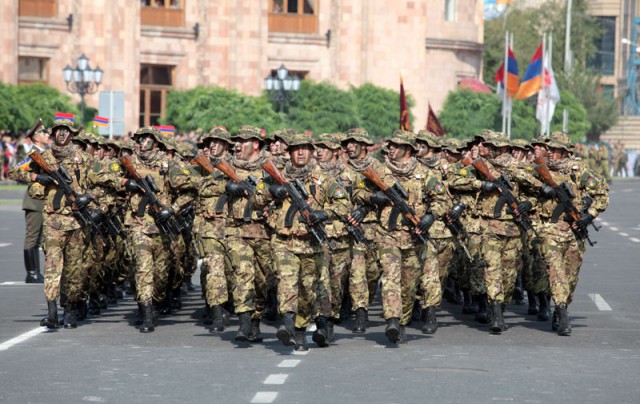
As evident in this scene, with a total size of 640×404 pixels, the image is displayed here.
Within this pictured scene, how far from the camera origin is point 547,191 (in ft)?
53.4

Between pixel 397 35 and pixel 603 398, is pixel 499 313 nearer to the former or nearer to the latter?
pixel 603 398

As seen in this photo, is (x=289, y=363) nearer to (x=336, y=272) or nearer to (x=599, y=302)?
(x=336, y=272)

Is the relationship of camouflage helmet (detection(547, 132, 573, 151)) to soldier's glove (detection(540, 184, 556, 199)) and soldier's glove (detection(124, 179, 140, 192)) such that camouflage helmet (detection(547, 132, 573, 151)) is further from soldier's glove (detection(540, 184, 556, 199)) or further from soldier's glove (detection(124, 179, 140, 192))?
soldier's glove (detection(124, 179, 140, 192))

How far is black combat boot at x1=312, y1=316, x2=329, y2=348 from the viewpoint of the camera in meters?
14.3

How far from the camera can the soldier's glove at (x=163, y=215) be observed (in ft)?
52.9

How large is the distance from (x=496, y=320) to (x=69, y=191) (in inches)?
165

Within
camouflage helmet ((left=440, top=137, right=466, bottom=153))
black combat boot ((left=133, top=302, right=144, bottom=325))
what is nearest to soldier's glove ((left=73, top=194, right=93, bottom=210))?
black combat boot ((left=133, top=302, right=144, bottom=325))

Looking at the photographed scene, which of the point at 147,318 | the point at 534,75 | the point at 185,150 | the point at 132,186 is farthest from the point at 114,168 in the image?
the point at 534,75

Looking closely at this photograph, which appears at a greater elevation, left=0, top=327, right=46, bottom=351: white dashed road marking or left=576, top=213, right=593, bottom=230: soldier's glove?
left=576, top=213, right=593, bottom=230: soldier's glove

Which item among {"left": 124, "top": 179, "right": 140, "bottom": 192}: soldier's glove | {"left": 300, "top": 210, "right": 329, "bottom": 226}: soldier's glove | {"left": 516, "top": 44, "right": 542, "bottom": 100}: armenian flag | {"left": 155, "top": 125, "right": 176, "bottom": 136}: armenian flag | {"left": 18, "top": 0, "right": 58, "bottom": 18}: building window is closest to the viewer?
{"left": 300, "top": 210, "right": 329, "bottom": 226}: soldier's glove

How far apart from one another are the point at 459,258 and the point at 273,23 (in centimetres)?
4565

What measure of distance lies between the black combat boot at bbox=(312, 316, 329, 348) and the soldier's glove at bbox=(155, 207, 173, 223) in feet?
7.77

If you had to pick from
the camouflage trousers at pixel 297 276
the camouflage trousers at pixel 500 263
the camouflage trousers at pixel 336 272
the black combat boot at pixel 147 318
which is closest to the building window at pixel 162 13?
the camouflage trousers at pixel 500 263

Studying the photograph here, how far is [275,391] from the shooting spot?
11.9m
